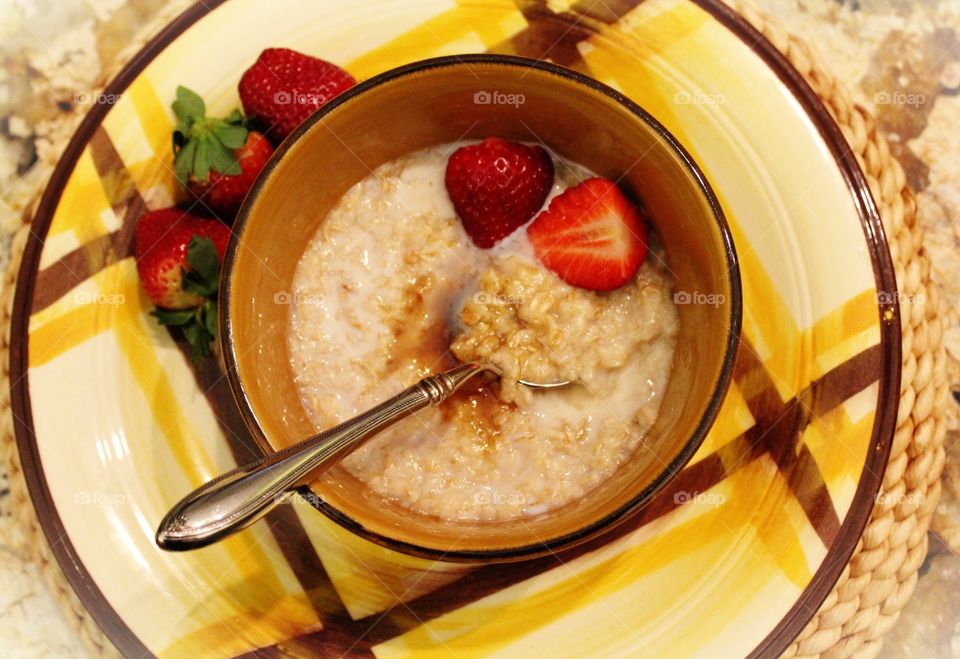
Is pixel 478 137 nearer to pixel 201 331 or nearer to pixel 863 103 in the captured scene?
pixel 201 331

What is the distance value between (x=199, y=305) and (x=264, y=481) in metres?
0.37

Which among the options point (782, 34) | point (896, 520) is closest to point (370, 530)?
point (896, 520)

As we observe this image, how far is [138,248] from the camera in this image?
1.17 meters

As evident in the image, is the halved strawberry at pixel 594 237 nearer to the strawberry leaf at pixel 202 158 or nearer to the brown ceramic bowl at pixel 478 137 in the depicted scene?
the brown ceramic bowl at pixel 478 137

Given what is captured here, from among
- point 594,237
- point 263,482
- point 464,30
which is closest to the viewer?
point 263,482

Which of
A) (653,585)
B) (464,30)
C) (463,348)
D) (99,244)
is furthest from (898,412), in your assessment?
(99,244)

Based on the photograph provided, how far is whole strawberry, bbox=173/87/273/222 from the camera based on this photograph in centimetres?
116

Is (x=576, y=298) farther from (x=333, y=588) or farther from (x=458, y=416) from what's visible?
(x=333, y=588)

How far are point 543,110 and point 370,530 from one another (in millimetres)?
556

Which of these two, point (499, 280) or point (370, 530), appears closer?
point (370, 530)

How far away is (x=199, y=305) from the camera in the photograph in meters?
1.19

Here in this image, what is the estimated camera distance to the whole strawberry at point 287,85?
1.15 metres

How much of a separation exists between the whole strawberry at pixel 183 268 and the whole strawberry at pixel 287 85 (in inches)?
7.0

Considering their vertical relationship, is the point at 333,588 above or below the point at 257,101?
below
